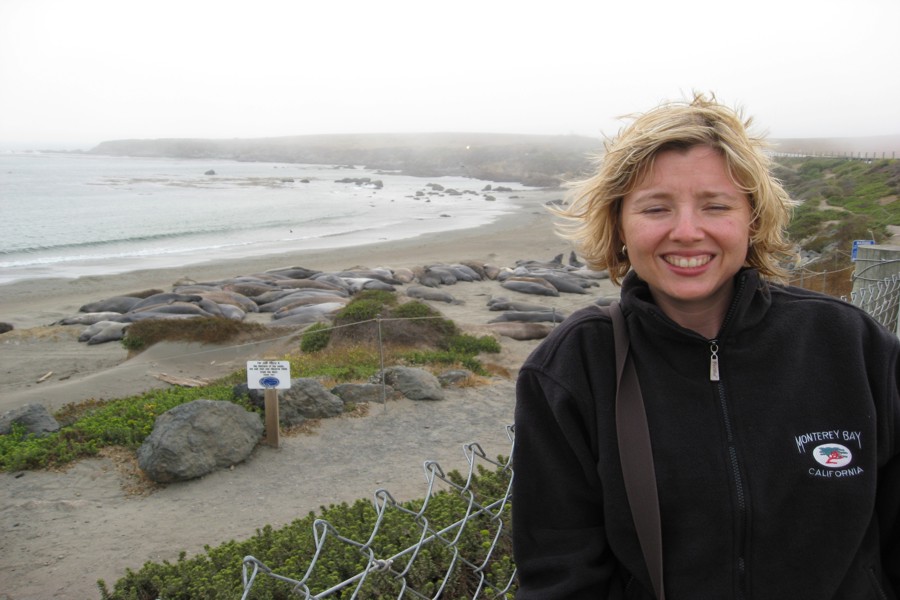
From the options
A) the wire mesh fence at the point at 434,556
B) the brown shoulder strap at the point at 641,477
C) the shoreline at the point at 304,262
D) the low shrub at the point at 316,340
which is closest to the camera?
the brown shoulder strap at the point at 641,477

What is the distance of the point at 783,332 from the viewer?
198 centimetres

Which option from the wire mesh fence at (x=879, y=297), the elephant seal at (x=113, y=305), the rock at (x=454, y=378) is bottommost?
the elephant seal at (x=113, y=305)

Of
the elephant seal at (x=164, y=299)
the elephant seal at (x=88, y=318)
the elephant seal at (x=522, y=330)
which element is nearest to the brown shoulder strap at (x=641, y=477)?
the elephant seal at (x=522, y=330)

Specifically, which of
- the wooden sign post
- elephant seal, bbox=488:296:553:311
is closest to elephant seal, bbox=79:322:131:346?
elephant seal, bbox=488:296:553:311

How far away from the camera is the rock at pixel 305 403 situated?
921 centimetres

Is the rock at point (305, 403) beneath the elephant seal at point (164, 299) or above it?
above

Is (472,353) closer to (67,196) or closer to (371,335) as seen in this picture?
(371,335)

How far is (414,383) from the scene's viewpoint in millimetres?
10484

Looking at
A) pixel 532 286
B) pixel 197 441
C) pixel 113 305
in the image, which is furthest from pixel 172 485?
Answer: pixel 532 286

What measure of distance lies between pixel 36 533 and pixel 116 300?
1509cm

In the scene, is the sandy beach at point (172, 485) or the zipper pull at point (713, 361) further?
the sandy beach at point (172, 485)

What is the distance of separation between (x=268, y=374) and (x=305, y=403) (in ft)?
4.54

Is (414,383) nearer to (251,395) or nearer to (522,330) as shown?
(251,395)

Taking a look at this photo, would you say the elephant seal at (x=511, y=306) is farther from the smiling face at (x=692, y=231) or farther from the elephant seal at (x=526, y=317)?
the smiling face at (x=692, y=231)
